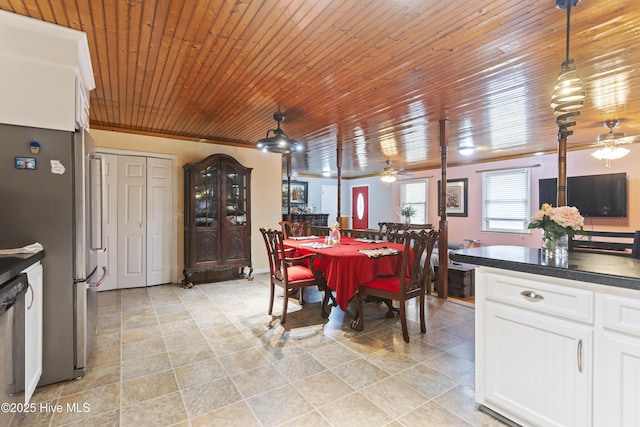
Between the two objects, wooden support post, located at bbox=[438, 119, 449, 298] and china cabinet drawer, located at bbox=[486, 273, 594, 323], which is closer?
china cabinet drawer, located at bbox=[486, 273, 594, 323]

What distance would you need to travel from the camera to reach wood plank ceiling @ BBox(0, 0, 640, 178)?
→ 1961 millimetres

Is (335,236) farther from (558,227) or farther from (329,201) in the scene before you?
(329,201)

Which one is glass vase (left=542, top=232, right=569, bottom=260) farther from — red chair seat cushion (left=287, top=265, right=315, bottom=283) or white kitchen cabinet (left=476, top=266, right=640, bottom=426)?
red chair seat cushion (left=287, top=265, right=315, bottom=283)

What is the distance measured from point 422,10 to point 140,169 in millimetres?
4572

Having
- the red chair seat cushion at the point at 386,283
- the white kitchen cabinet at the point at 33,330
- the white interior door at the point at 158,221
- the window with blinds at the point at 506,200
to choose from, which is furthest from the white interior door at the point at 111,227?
the window with blinds at the point at 506,200

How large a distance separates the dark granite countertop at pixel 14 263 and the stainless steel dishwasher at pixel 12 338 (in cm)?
4

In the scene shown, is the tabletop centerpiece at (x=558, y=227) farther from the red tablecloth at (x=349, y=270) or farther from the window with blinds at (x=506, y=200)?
the window with blinds at (x=506, y=200)

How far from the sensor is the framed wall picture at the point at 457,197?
25.4ft

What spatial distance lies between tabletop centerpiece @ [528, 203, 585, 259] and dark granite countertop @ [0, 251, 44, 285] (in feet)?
A: 9.16

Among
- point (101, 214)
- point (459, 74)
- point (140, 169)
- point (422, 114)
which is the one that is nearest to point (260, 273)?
point (140, 169)

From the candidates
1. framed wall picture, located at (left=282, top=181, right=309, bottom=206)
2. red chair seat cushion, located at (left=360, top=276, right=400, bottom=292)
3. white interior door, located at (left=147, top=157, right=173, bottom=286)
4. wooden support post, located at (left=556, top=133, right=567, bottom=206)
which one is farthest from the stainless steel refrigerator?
framed wall picture, located at (left=282, top=181, right=309, bottom=206)

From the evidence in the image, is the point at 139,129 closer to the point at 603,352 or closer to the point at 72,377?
the point at 72,377

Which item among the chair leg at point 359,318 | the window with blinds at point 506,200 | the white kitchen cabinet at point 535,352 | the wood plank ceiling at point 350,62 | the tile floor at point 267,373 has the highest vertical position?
the wood plank ceiling at point 350,62

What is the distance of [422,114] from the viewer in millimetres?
3992
